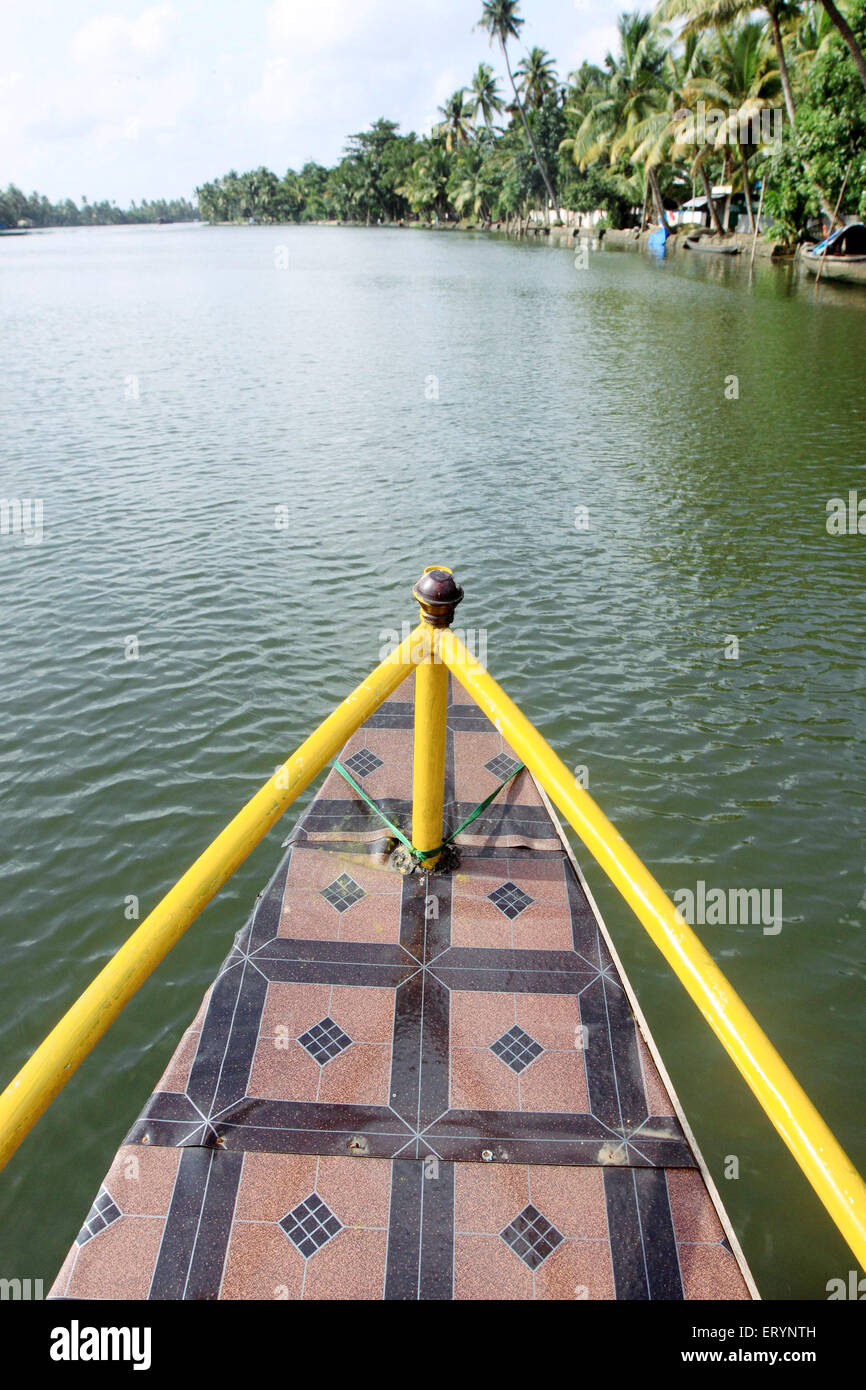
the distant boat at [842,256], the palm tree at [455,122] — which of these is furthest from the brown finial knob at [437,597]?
the palm tree at [455,122]

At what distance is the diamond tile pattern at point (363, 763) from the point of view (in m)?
5.92

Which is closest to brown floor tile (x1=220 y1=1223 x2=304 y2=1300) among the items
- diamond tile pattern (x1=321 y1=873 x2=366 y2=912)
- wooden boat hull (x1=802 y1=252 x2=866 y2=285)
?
diamond tile pattern (x1=321 y1=873 x2=366 y2=912)

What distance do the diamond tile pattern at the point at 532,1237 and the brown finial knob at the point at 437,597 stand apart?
2.63m

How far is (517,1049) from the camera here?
13.8 feet

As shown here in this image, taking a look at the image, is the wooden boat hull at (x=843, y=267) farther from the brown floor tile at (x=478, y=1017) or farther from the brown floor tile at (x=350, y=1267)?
the brown floor tile at (x=350, y=1267)

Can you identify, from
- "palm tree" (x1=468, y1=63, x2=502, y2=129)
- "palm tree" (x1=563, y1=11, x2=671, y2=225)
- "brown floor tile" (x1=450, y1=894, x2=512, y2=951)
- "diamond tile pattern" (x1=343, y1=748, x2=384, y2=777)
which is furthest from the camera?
"palm tree" (x1=468, y1=63, x2=502, y2=129)

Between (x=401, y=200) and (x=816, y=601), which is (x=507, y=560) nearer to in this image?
(x=816, y=601)

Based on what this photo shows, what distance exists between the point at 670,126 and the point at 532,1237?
189 feet

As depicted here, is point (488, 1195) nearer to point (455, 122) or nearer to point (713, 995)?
point (713, 995)

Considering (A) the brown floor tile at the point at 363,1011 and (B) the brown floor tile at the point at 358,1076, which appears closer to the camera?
(B) the brown floor tile at the point at 358,1076

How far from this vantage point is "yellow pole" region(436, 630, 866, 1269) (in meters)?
2.04

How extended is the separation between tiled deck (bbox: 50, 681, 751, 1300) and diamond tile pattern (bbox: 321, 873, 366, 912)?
2cm

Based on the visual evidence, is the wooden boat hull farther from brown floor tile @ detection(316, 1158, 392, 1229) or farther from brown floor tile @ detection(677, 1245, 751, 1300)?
brown floor tile @ detection(316, 1158, 392, 1229)

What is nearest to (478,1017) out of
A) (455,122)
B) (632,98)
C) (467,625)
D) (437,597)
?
(437,597)
